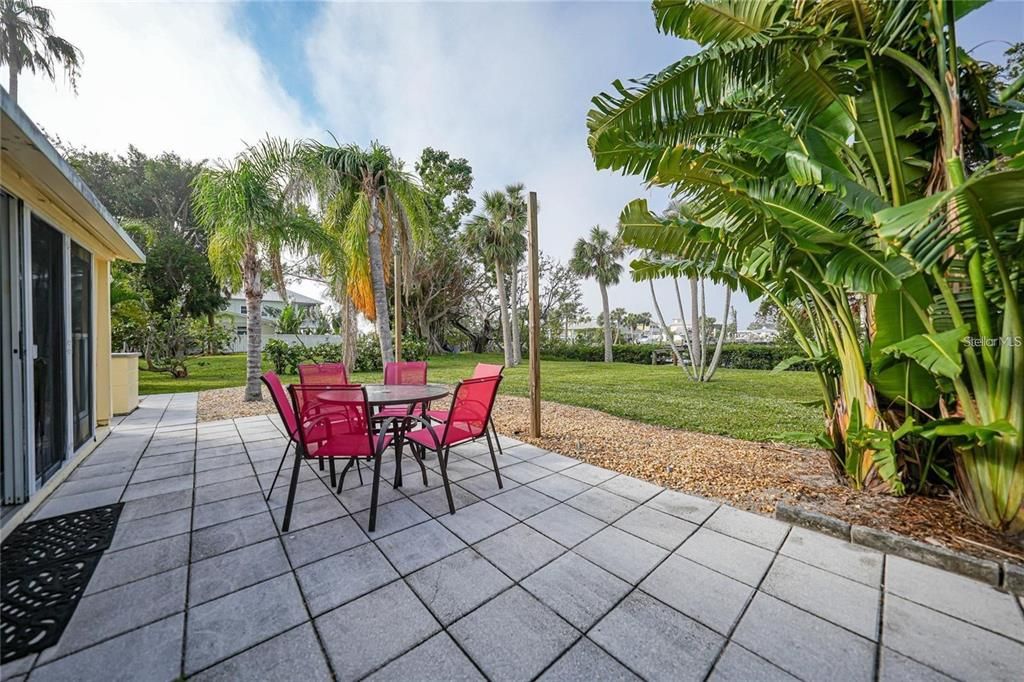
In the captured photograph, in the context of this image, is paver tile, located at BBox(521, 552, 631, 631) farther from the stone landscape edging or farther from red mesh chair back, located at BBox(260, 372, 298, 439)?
red mesh chair back, located at BBox(260, 372, 298, 439)

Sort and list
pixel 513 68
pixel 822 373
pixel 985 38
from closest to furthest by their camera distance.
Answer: pixel 985 38
pixel 822 373
pixel 513 68

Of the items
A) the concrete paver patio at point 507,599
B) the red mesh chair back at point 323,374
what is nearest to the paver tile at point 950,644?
the concrete paver patio at point 507,599

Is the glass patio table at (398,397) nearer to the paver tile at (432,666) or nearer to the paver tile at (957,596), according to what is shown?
the paver tile at (432,666)

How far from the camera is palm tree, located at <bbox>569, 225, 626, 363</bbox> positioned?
72.4 ft

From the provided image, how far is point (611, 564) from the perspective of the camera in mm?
2217

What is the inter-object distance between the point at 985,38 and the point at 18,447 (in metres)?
7.92

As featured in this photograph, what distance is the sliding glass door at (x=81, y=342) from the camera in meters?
4.29

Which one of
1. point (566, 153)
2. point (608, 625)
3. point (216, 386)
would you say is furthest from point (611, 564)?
point (216, 386)

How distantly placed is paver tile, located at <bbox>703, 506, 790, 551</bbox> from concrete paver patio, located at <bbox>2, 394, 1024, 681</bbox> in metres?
0.01

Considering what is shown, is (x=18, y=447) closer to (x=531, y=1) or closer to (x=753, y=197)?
(x=753, y=197)

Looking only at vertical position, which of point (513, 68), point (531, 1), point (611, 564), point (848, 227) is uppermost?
point (531, 1)

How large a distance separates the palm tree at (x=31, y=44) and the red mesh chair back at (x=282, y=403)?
26.1 meters

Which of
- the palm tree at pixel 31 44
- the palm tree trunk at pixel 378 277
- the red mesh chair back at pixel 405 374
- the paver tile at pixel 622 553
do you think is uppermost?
the palm tree at pixel 31 44

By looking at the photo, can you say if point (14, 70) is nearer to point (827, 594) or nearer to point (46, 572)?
point (46, 572)
